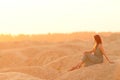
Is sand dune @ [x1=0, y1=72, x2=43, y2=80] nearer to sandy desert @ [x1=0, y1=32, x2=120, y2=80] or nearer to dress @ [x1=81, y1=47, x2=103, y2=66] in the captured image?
sandy desert @ [x1=0, y1=32, x2=120, y2=80]

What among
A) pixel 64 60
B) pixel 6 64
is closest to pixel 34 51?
pixel 6 64

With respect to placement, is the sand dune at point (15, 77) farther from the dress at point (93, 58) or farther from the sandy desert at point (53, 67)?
the dress at point (93, 58)

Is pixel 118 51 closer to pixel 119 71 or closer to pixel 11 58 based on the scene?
pixel 11 58

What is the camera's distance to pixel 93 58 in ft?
47.6

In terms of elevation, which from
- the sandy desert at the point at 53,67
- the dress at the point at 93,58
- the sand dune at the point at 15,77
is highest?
the dress at the point at 93,58

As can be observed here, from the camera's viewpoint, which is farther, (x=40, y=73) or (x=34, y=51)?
(x=34, y=51)

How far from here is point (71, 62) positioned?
841 inches

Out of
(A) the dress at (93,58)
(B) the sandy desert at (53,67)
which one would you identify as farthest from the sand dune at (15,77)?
(A) the dress at (93,58)

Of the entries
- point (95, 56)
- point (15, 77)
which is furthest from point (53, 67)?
point (15, 77)

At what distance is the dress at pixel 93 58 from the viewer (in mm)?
14461

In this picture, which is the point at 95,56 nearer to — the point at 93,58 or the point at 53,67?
the point at 93,58

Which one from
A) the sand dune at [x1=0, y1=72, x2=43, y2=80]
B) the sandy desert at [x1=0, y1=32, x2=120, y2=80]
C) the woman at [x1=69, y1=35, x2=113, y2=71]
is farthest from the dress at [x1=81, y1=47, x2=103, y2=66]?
the sand dune at [x1=0, y1=72, x2=43, y2=80]

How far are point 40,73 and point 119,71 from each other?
442 cm

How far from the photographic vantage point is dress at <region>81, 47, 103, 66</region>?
14.5m
